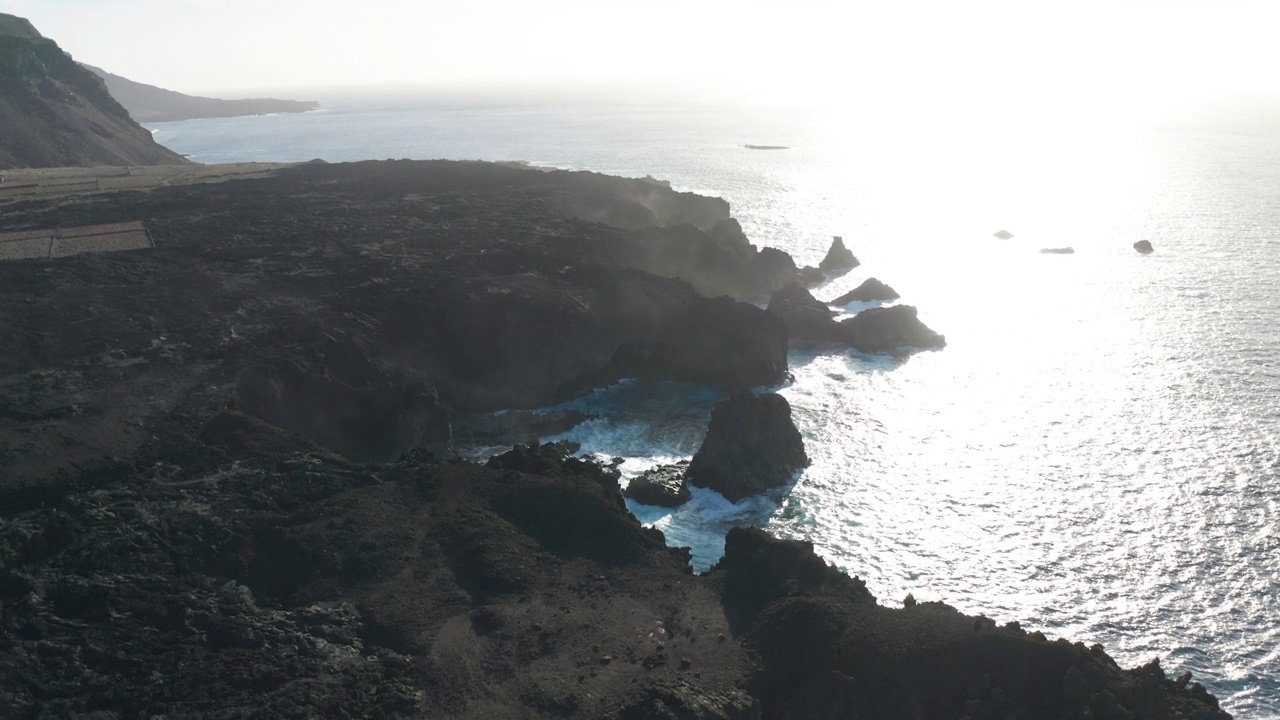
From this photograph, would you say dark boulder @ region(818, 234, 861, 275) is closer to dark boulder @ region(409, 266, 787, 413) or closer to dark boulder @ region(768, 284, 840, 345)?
dark boulder @ region(768, 284, 840, 345)

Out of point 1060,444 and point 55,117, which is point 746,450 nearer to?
point 1060,444

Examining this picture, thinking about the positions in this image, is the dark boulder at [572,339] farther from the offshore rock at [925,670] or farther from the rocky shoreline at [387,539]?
the offshore rock at [925,670]

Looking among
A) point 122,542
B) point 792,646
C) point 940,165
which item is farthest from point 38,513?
point 940,165

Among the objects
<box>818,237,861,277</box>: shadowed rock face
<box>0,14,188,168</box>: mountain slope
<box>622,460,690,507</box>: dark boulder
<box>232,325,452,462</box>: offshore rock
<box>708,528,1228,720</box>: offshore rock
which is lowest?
<box>622,460,690,507</box>: dark boulder

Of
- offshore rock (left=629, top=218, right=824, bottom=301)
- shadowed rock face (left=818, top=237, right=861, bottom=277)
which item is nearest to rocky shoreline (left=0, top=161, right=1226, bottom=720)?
offshore rock (left=629, top=218, right=824, bottom=301)

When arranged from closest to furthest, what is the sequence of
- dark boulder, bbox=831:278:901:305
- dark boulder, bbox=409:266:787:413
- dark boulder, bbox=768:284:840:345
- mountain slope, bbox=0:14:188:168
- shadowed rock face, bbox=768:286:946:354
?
dark boulder, bbox=409:266:787:413, shadowed rock face, bbox=768:286:946:354, dark boulder, bbox=768:284:840:345, dark boulder, bbox=831:278:901:305, mountain slope, bbox=0:14:188:168

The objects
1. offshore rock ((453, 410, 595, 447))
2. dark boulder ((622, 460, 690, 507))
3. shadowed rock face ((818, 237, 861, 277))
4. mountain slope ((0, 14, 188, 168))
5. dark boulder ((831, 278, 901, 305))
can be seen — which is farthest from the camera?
mountain slope ((0, 14, 188, 168))

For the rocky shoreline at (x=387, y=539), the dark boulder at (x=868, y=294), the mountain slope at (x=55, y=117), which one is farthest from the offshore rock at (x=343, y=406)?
the mountain slope at (x=55, y=117)
